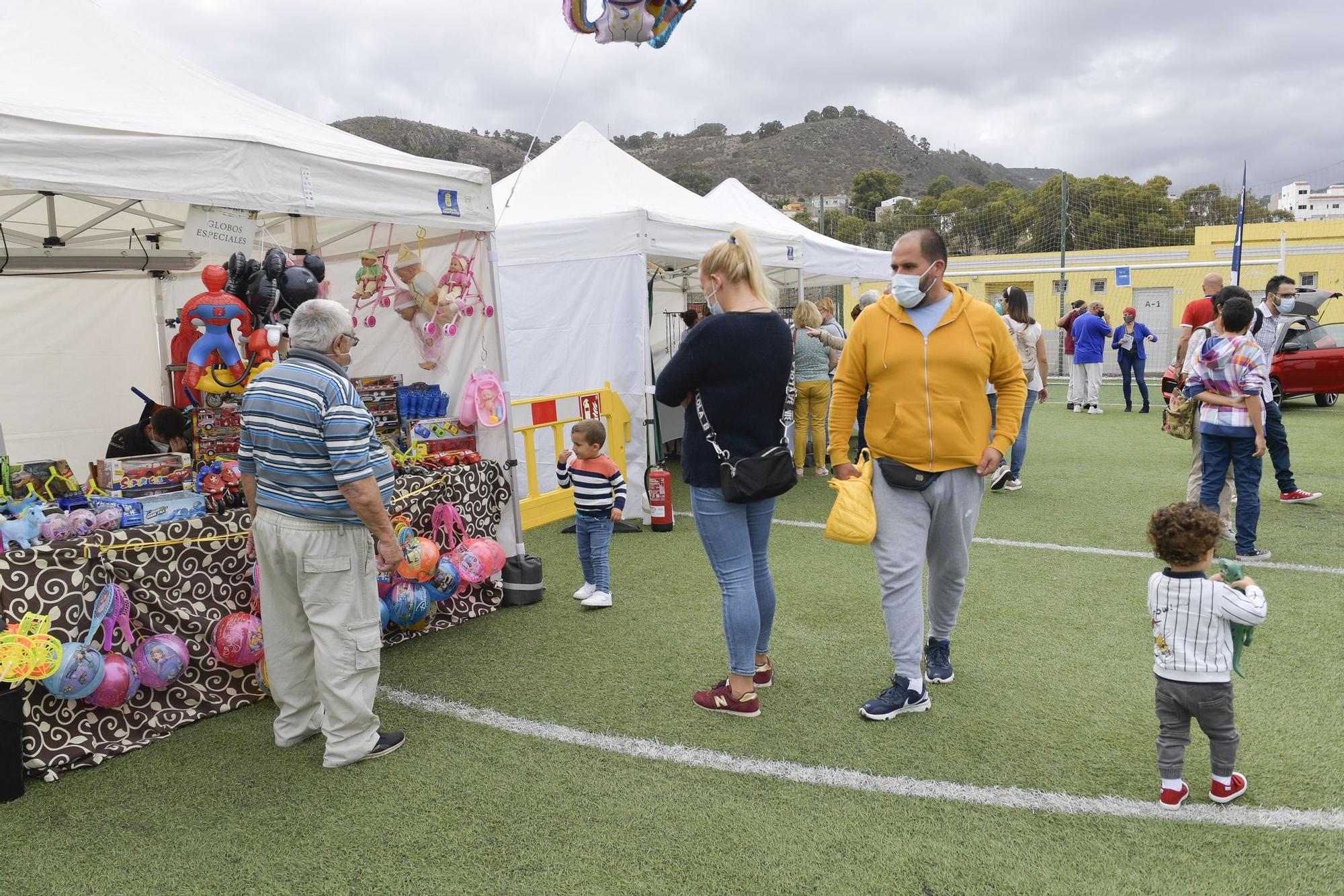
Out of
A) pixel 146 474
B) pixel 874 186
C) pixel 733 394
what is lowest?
pixel 146 474

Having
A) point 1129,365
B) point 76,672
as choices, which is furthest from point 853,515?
point 1129,365

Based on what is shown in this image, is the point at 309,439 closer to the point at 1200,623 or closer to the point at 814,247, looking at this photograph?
the point at 1200,623

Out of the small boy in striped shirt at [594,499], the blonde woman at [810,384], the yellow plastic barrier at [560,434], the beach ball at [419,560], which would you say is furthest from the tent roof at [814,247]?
the beach ball at [419,560]

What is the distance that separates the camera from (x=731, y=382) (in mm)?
3182

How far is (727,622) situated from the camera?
3.45 metres

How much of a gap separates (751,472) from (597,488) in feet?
6.13

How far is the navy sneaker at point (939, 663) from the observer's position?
149 inches

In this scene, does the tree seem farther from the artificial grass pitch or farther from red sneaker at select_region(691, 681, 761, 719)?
red sneaker at select_region(691, 681, 761, 719)

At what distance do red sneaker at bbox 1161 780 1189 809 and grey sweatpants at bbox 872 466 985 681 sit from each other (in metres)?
0.94

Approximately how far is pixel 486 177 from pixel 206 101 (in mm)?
1407

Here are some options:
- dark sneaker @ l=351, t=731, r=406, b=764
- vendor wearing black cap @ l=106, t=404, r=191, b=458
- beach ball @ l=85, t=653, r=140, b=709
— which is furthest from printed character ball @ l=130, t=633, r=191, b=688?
vendor wearing black cap @ l=106, t=404, r=191, b=458

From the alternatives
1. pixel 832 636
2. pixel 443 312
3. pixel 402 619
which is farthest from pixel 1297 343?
pixel 402 619

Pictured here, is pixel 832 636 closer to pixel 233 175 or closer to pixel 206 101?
pixel 233 175

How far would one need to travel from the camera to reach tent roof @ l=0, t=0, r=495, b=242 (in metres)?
3.29
